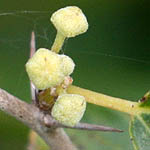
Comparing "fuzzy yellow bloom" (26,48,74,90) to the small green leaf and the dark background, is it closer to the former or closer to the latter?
the small green leaf

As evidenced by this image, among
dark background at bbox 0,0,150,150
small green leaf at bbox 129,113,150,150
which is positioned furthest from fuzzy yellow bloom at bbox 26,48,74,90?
dark background at bbox 0,0,150,150

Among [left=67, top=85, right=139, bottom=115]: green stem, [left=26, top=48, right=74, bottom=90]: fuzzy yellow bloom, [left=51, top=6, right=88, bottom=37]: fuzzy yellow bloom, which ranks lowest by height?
[left=67, top=85, right=139, bottom=115]: green stem

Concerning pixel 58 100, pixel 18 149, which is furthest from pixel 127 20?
pixel 58 100

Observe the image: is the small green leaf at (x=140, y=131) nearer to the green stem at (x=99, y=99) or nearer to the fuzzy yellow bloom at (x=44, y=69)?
the green stem at (x=99, y=99)

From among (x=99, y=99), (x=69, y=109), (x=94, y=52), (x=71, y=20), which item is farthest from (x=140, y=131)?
(x=94, y=52)

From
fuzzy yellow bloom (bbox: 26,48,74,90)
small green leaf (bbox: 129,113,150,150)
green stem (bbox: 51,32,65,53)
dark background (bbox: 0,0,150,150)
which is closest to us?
fuzzy yellow bloom (bbox: 26,48,74,90)

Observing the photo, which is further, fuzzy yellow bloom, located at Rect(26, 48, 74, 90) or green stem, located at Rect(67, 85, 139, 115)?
green stem, located at Rect(67, 85, 139, 115)
